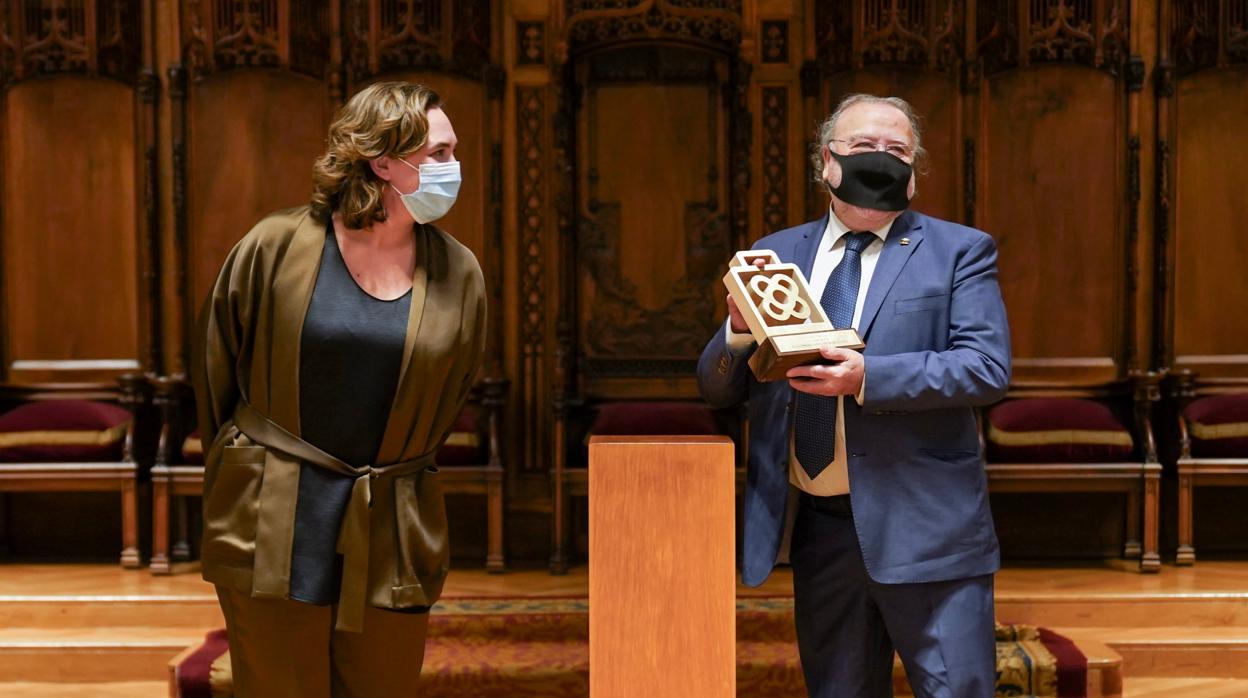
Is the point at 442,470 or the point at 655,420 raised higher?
the point at 655,420

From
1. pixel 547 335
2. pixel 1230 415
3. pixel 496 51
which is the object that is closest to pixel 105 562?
pixel 547 335

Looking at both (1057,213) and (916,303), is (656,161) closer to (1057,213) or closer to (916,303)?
(1057,213)

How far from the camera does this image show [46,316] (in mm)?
5812

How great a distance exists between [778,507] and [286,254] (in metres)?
1.02

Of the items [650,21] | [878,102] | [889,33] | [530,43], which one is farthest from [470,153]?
[878,102]

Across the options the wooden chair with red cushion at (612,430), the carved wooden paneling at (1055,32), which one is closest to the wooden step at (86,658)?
the wooden chair with red cushion at (612,430)

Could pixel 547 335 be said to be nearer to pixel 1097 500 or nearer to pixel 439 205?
pixel 1097 500

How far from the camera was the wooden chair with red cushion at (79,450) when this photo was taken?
5.18 m

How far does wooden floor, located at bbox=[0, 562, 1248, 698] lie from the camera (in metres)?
4.14

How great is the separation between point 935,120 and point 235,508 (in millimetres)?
4521

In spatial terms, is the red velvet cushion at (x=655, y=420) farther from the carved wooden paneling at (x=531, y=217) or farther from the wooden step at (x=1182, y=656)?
the wooden step at (x=1182, y=656)

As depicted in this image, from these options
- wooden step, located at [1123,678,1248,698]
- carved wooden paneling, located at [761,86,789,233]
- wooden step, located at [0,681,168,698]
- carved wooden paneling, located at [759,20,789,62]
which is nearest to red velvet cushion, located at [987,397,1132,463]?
wooden step, located at [1123,678,1248,698]

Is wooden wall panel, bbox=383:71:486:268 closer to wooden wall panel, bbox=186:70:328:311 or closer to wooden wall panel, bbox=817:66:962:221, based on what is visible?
wooden wall panel, bbox=186:70:328:311

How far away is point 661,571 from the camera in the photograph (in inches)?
73.0
